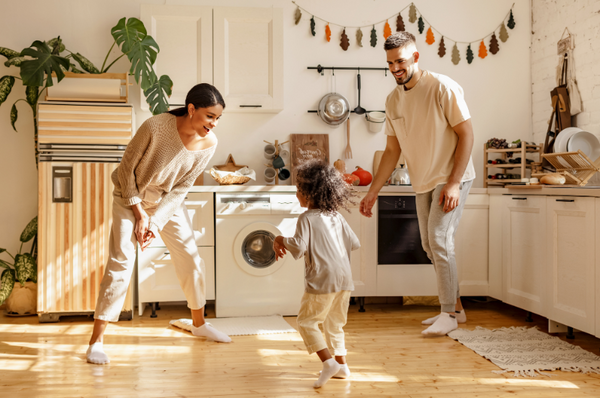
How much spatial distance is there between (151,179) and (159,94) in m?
1.00

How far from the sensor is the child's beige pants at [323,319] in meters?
1.83

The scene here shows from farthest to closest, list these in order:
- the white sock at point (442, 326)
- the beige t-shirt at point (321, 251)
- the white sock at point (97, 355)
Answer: the white sock at point (442, 326) < the white sock at point (97, 355) < the beige t-shirt at point (321, 251)

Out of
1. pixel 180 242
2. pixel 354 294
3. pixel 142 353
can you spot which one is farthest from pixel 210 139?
pixel 354 294

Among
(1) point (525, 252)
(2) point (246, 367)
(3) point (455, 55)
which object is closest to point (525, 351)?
(1) point (525, 252)

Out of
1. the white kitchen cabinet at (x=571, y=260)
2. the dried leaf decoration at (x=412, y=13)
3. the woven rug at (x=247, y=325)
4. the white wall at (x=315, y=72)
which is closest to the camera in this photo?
the white kitchen cabinet at (x=571, y=260)

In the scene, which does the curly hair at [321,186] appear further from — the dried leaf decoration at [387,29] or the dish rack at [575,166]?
the dried leaf decoration at [387,29]

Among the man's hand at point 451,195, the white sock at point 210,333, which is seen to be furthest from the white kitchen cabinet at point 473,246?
the white sock at point 210,333

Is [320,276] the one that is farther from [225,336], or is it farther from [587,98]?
[587,98]

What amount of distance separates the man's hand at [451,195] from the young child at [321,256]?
0.78m

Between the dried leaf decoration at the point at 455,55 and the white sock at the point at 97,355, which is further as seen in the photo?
the dried leaf decoration at the point at 455,55

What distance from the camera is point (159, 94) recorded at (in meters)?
3.01

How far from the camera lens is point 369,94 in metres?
3.71

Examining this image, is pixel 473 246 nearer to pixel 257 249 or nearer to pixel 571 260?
pixel 571 260

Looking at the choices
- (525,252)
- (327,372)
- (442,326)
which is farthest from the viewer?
(525,252)
